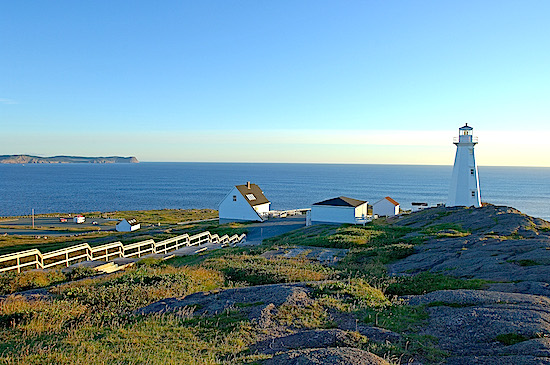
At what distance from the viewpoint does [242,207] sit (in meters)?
48.9

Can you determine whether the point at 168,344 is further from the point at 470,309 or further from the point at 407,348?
the point at 470,309

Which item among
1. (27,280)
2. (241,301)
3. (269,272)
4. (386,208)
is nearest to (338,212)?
(386,208)

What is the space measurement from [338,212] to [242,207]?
40.8 feet

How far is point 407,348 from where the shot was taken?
6.53 meters

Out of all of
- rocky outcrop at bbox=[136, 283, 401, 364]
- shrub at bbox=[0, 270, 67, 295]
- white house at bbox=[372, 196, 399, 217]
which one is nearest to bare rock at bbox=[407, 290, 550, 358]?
rocky outcrop at bbox=[136, 283, 401, 364]

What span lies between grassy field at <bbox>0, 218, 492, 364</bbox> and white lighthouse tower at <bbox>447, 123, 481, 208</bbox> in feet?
104

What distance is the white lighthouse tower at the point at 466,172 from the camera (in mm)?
40469

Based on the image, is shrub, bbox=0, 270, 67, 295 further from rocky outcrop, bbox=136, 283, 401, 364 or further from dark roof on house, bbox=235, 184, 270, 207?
dark roof on house, bbox=235, 184, 270, 207

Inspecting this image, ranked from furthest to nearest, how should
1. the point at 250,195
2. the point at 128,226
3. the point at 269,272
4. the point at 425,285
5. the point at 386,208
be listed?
the point at 128,226 < the point at 386,208 < the point at 250,195 < the point at 269,272 < the point at 425,285

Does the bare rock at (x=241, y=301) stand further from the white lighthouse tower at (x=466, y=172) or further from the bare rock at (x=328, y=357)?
the white lighthouse tower at (x=466, y=172)

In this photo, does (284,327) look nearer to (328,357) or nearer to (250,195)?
(328,357)

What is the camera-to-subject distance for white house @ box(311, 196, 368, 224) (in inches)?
1654

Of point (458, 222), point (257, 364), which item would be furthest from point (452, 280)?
point (458, 222)

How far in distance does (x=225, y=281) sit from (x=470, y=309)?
6.71 metres
